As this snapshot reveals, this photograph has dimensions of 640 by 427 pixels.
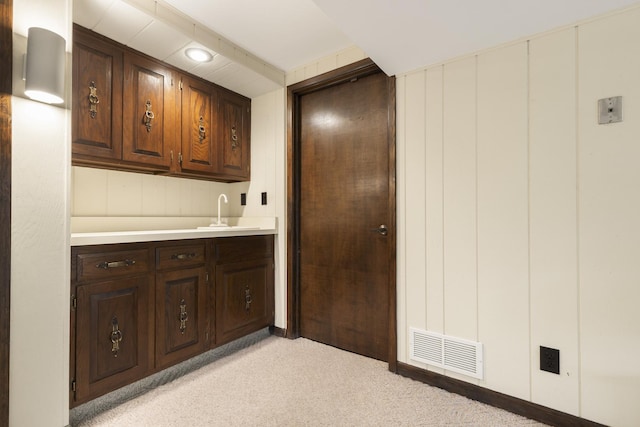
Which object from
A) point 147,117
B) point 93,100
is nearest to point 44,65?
point 93,100

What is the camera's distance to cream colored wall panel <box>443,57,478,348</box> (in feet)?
5.59

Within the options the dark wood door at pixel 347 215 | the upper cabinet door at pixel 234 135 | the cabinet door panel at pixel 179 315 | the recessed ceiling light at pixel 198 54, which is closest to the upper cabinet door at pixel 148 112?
the recessed ceiling light at pixel 198 54

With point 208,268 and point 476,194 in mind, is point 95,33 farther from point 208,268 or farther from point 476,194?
point 476,194

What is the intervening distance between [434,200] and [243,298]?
1.61m

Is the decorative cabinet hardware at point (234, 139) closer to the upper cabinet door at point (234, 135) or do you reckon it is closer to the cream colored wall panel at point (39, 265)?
the upper cabinet door at point (234, 135)

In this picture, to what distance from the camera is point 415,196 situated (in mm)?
1913

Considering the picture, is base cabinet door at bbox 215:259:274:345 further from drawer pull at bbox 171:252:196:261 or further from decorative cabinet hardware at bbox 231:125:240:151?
decorative cabinet hardware at bbox 231:125:240:151

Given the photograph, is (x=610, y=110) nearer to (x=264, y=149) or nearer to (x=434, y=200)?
(x=434, y=200)

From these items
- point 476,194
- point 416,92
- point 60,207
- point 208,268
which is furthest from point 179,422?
point 416,92

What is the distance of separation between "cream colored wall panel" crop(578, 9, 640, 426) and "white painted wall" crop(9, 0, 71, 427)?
96.7 inches

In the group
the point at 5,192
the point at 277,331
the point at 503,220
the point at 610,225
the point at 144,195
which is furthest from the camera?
the point at 277,331

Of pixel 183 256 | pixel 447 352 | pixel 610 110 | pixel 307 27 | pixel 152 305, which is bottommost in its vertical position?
pixel 447 352

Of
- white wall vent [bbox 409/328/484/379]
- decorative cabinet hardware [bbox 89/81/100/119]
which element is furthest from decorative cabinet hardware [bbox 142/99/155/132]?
white wall vent [bbox 409/328/484/379]

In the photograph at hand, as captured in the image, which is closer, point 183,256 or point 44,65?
point 44,65
